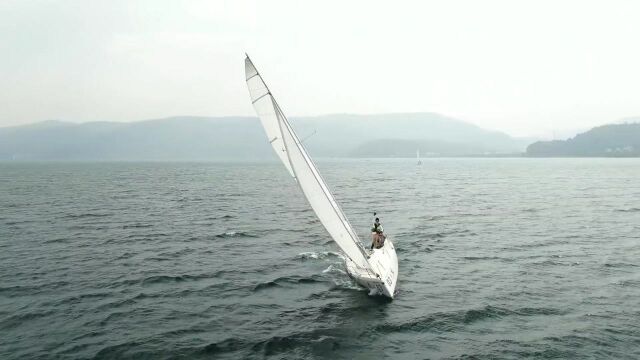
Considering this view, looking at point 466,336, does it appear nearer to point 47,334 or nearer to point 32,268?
point 47,334

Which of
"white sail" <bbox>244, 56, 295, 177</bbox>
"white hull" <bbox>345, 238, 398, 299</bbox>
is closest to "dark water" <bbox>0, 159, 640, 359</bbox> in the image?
"white hull" <bbox>345, 238, 398, 299</bbox>

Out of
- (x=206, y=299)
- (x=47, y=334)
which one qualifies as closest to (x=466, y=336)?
(x=206, y=299)

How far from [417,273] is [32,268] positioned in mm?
26593

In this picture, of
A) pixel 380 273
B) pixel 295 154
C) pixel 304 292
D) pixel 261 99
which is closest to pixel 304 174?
pixel 295 154

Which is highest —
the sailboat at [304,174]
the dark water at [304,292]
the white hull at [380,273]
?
the sailboat at [304,174]

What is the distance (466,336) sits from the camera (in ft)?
65.9

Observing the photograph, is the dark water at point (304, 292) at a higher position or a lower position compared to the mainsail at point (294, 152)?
lower

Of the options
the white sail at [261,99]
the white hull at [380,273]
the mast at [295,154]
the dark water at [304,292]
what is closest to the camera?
the dark water at [304,292]

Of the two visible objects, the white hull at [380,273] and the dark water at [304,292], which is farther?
the white hull at [380,273]

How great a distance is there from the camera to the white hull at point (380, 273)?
24469 mm

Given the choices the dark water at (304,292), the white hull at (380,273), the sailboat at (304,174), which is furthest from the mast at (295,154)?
the dark water at (304,292)

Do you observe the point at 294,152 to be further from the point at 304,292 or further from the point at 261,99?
the point at 304,292

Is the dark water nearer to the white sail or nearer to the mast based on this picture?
the mast

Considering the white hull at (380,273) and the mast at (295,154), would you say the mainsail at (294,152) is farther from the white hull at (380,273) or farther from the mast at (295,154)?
the white hull at (380,273)
